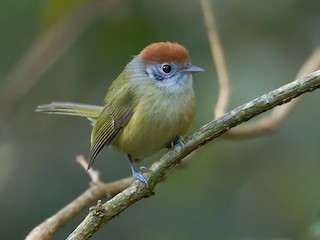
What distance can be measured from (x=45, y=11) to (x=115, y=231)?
61.0 inches

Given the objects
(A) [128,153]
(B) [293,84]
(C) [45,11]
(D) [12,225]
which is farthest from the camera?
(D) [12,225]

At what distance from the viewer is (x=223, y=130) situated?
8.53 ft

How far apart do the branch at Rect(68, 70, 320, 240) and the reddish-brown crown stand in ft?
3.57

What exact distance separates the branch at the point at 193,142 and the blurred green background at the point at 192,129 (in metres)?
1.67

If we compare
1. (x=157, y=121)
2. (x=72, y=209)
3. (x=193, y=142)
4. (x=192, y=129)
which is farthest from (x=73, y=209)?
(x=192, y=129)

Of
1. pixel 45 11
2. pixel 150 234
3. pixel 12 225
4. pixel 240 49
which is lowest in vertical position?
pixel 150 234

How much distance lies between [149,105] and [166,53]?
13.3 inches

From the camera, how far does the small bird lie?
353 centimetres

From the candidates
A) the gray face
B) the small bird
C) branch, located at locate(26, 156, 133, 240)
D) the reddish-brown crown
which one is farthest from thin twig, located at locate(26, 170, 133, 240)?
the reddish-brown crown

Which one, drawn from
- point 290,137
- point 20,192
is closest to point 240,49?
point 290,137

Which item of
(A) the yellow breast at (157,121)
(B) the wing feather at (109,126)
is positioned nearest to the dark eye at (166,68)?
(A) the yellow breast at (157,121)

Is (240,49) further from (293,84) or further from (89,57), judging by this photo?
(293,84)

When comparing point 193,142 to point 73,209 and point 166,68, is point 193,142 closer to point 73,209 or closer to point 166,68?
point 73,209

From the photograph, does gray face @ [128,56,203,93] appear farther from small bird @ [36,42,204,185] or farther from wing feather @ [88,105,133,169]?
wing feather @ [88,105,133,169]
